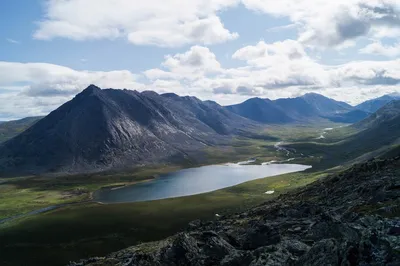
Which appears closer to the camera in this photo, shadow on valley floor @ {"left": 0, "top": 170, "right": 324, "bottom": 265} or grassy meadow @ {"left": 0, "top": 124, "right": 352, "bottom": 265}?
shadow on valley floor @ {"left": 0, "top": 170, "right": 324, "bottom": 265}

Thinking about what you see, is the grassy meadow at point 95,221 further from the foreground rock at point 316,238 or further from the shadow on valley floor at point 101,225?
the foreground rock at point 316,238

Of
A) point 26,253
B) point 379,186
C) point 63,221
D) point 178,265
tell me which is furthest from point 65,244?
point 379,186

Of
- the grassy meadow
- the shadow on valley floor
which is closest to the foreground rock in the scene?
the shadow on valley floor

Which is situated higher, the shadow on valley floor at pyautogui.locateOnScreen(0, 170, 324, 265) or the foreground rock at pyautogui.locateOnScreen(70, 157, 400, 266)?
the foreground rock at pyautogui.locateOnScreen(70, 157, 400, 266)

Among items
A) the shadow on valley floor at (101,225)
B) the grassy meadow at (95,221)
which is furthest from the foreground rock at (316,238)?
the grassy meadow at (95,221)

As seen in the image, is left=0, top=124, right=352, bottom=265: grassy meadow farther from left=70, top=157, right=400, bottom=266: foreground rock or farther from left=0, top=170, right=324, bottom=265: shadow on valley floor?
left=70, top=157, right=400, bottom=266: foreground rock

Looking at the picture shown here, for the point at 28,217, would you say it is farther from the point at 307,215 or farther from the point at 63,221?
the point at 307,215

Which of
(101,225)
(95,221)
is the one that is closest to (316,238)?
(101,225)

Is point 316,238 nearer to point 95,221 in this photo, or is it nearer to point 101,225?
point 101,225
